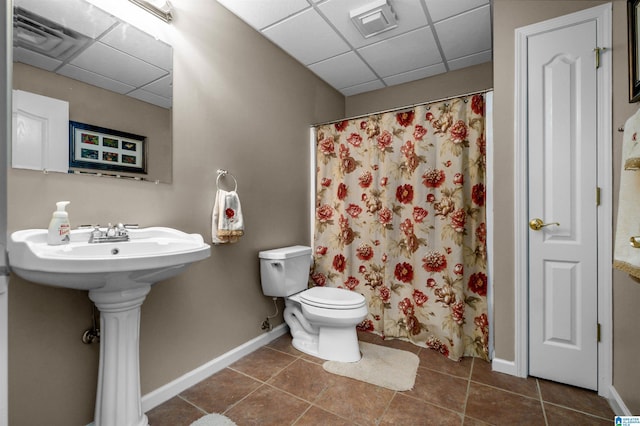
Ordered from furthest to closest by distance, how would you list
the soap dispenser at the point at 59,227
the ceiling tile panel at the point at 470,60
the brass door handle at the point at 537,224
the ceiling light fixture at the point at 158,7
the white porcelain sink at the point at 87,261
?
the ceiling tile panel at the point at 470,60, the brass door handle at the point at 537,224, the ceiling light fixture at the point at 158,7, the soap dispenser at the point at 59,227, the white porcelain sink at the point at 87,261

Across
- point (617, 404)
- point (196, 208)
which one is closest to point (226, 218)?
point (196, 208)

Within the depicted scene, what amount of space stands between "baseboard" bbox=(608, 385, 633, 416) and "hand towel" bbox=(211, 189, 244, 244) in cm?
209

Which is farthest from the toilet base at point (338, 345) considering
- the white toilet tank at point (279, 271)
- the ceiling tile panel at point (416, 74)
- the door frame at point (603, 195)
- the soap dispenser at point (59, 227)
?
the ceiling tile panel at point (416, 74)

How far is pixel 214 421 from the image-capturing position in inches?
54.5

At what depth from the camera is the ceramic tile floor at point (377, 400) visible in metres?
1.41

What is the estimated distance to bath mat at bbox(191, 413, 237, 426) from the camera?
1.37 m

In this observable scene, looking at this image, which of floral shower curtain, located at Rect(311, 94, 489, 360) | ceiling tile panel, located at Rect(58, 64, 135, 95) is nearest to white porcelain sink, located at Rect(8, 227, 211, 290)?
ceiling tile panel, located at Rect(58, 64, 135, 95)

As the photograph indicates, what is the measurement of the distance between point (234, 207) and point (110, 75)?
879mm

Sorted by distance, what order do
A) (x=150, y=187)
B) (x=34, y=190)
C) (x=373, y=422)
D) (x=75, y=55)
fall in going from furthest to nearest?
(x=150, y=187), (x=373, y=422), (x=75, y=55), (x=34, y=190)

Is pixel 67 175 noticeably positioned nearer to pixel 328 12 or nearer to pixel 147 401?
pixel 147 401

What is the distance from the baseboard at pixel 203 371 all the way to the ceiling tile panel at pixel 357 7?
2262 millimetres

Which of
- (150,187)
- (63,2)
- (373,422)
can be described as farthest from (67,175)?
(373,422)

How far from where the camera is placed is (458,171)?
2.03 meters

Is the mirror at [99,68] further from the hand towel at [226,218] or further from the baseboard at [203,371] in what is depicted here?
the baseboard at [203,371]
